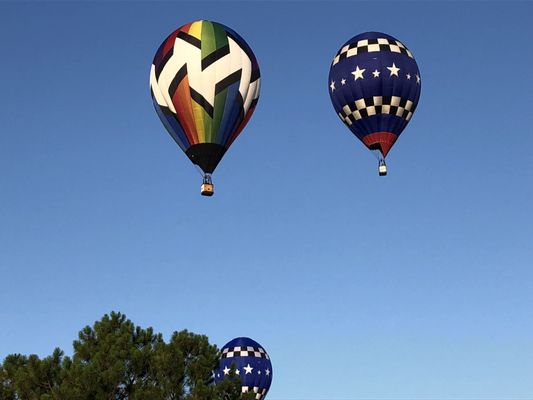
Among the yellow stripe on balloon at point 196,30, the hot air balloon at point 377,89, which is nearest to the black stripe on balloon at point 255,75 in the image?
the yellow stripe on balloon at point 196,30

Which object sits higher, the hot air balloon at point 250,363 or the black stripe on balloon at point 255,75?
the black stripe on balloon at point 255,75

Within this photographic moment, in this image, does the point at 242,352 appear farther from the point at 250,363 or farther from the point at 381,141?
the point at 381,141

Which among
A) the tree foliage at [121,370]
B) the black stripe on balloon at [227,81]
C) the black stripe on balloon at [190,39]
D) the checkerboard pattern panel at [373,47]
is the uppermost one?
the checkerboard pattern panel at [373,47]

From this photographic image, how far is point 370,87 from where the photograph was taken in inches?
1783

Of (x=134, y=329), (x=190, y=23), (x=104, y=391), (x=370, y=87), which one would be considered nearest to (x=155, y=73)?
(x=190, y=23)

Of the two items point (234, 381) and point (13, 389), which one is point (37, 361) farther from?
point (234, 381)

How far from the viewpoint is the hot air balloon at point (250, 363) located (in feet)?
185

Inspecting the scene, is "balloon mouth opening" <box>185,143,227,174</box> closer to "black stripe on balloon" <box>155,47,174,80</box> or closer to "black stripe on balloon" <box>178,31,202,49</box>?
"black stripe on balloon" <box>155,47,174,80</box>

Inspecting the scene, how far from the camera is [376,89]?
1778 inches

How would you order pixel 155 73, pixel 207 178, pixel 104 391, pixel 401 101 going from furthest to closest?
pixel 401 101 → pixel 155 73 → pixel 207 178 → pixel 104 391

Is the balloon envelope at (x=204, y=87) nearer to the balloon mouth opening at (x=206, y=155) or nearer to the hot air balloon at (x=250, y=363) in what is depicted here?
the balloon mouth opening at (x=206, y=155)

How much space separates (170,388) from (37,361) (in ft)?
15.2

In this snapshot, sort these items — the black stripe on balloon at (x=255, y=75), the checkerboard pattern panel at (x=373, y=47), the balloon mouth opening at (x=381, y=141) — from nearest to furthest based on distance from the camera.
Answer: the black stripe on balloon at (x=255, y=75) → the balloon mouth opening at (x=381, y=141) → the checkerboard pattern panel at (x=373, y=47)

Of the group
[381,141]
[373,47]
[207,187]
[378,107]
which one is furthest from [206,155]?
[373,47]
